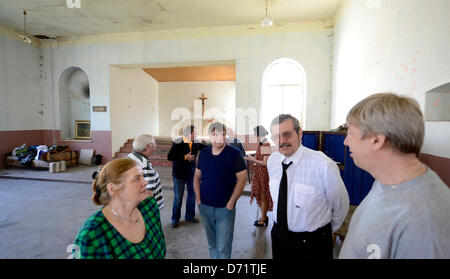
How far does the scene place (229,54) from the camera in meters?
7.36

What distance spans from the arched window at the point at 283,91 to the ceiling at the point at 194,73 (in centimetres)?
366

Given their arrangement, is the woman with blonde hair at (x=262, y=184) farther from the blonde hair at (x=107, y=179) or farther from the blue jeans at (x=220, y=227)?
the blonde hair at (x=107, y=179)

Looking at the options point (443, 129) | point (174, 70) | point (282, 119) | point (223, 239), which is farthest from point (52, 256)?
point (174, 70)

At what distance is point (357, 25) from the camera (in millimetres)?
4520

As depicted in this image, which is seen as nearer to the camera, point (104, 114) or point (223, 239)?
point (223, 239)

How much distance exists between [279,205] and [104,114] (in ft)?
27.8

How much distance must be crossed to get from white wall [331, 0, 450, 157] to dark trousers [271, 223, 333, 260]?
1414 mm

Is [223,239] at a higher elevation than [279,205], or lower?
lower

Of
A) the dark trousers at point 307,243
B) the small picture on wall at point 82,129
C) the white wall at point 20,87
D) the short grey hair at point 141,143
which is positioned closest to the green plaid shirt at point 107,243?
the dark trousers at point 307,243

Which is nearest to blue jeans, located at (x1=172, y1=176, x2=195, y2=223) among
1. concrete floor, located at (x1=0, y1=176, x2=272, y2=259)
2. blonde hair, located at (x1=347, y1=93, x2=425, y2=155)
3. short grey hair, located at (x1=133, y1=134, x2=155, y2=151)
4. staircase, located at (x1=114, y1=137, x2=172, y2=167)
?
concrete floor, located at (x1=0, y1=176, x2=272, y2=259)

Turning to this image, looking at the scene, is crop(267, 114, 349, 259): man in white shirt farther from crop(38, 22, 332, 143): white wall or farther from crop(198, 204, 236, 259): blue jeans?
crop(38, 22, 332, 143): white wall

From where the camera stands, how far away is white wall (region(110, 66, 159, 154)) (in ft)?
28.5
